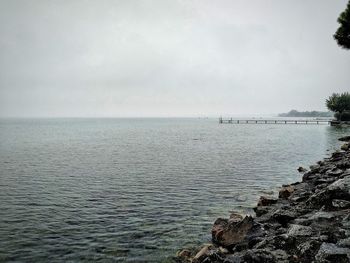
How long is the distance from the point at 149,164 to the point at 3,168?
18.2 metres

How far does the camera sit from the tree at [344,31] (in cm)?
3421

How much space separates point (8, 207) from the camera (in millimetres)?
20406

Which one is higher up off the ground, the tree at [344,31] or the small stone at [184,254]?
the tree at [344,31]

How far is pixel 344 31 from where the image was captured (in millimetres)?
34688

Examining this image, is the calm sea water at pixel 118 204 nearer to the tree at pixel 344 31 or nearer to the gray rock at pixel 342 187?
the gray rock at pixel 342 187

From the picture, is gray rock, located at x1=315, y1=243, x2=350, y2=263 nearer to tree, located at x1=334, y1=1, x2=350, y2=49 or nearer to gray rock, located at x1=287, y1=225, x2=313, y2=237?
gray rock, located at x1=287, y1=225, x2=313, y2=237

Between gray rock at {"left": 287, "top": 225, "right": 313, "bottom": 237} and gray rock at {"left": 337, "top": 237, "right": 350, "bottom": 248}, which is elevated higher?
gray rock at {"left": 337, "top": 237, "right": 350, "bottom": 248}

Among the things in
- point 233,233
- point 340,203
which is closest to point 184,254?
point 233,233

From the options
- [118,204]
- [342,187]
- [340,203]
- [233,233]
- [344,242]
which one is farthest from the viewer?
[118,204]

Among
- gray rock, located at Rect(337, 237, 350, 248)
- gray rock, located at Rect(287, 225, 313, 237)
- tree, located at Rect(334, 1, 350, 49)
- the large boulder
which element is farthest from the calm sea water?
tree, located at Rect(334, 1, 350, 49)

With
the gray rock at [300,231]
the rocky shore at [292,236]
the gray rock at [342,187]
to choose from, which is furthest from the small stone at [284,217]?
the gray rock at [300,231]

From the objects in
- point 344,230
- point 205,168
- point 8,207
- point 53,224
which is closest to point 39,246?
point 53,224

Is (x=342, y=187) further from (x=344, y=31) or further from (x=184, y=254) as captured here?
(x=344, y=31)

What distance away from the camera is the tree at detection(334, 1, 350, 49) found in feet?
112
